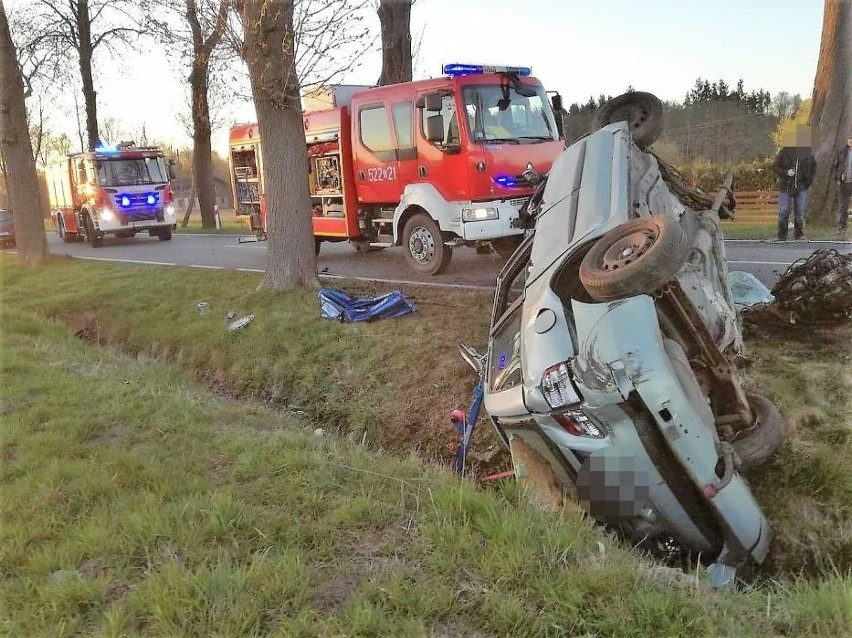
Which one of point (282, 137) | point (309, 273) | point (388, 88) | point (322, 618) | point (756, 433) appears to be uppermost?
point (388, 88)

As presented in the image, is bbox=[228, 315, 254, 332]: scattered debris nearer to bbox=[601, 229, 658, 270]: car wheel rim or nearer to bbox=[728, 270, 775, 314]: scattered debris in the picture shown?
bbox=[728, 270, 775, 314]: scattered debris

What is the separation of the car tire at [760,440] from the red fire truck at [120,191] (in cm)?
1879

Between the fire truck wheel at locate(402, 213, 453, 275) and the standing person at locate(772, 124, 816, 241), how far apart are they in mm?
5570

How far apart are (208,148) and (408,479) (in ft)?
81.0

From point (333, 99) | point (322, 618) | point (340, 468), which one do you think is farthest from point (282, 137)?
point (322, 618)

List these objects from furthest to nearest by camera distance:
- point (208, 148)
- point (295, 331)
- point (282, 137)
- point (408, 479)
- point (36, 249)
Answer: point (208, 148) → point (36, 249) → point (282, 137) → point (295, 331) → point (408, 479)

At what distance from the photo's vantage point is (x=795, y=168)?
1013 centimetres

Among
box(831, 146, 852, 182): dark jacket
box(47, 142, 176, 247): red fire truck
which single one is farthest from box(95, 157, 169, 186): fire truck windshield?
box(831, 146, 852, 182): dark jacket

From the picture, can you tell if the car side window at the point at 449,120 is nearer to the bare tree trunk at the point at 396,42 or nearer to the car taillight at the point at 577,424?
the bare tree trunk at the point at 396,42

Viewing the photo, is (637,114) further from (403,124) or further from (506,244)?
(403,124)

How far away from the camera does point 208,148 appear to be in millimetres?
25219

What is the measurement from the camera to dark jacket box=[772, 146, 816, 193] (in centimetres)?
1013

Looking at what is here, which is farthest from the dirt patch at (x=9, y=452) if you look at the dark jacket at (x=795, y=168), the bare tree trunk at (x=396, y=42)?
the dark jacket at (x=795, y=168)

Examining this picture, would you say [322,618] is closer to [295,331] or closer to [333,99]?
[295,331]
